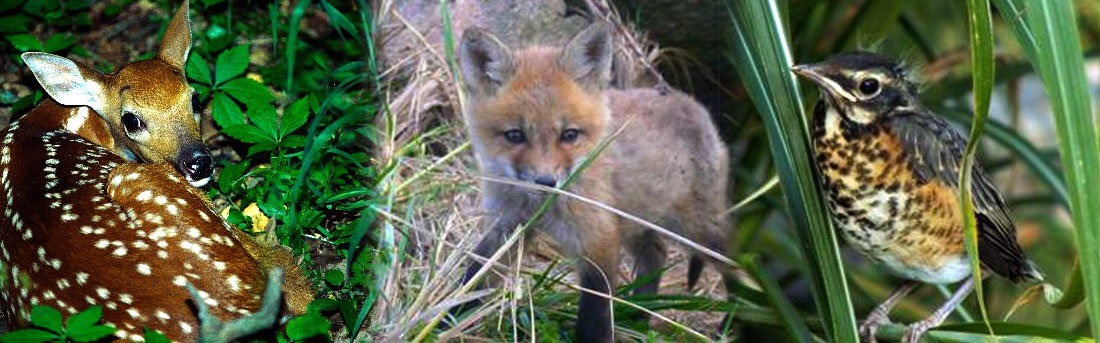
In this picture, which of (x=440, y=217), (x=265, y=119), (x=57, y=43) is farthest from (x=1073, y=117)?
(x=57, y=43)

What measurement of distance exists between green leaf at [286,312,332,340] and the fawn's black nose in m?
0.31

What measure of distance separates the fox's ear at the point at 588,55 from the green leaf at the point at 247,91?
2.03 feet

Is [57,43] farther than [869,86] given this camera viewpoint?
Yes

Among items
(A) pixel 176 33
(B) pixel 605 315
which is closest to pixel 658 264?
(B) pixel 605 315

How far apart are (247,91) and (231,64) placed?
0.22ft

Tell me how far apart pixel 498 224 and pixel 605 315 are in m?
0.26

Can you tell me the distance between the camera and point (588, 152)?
1916 millimetres

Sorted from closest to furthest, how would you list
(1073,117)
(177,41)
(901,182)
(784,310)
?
(1073,117)
(784,310)
(901,182)
(177,41)

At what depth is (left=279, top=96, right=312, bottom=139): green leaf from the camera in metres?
2.13

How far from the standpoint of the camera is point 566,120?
1903 mm

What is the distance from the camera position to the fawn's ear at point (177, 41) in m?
2.06

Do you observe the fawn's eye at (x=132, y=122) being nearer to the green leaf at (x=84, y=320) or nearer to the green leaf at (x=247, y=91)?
the green leaf at (x=247, y=91)

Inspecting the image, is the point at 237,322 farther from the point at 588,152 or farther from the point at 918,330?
the point at 918,330

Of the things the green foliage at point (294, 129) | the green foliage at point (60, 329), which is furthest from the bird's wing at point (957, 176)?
the green foliage at point (60, 329)
